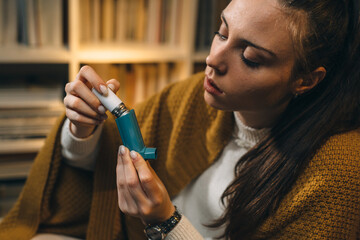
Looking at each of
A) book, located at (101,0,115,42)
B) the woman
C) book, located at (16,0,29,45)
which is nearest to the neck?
the woman

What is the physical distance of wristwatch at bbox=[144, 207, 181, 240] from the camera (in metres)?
0.75

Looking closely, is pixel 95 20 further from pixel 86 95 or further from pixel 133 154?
pixel 133 154

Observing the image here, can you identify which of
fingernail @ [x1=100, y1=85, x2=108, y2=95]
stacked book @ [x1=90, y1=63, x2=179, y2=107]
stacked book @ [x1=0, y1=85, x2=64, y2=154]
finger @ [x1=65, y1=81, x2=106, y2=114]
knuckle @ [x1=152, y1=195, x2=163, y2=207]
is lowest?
stacked book @ [x1=0, y1=85, x2=64, y2=154]

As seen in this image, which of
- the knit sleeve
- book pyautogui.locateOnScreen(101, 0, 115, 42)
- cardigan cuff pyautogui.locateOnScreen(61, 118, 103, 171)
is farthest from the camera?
book pyautogui.locateOnScreen(101, 0, 115, 42)

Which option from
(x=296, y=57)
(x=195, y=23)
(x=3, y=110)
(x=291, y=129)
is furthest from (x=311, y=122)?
(x=3, y=110)

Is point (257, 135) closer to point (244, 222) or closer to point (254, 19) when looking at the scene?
point (244, 222)

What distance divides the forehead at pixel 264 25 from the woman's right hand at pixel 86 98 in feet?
0.92

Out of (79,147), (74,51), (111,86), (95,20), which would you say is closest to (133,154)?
(111,86)

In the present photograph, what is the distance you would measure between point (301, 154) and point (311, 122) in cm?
8

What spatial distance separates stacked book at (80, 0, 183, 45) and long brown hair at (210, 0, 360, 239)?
971 mm

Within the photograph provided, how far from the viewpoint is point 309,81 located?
830 mm

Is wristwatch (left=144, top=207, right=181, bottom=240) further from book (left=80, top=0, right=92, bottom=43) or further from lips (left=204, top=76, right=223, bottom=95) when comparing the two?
book (left=80, top=0, right=92, bottom=43)

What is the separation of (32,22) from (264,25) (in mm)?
1152

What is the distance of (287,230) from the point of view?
2.74 feet
